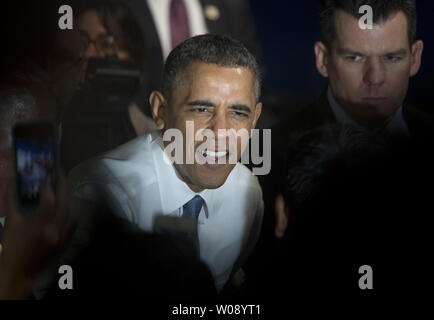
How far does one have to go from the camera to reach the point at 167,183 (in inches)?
60.6

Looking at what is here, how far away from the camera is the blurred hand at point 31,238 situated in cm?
147

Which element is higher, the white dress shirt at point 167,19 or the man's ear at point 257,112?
the white dress shirt at point 167,19

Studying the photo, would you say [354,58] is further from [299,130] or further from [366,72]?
[299,130]

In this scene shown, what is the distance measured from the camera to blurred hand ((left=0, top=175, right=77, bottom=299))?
1.47m

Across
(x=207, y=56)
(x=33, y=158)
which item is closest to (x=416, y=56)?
(x=207, y=56)

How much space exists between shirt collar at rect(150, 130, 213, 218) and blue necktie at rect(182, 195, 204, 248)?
0.05ft

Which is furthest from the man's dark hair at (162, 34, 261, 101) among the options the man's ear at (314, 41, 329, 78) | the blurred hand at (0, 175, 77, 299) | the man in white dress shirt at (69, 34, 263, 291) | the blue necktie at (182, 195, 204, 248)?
the blurred hand at (0, 175, 77, 299)

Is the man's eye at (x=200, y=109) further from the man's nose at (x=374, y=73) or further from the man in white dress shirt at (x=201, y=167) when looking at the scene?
the man's nose at (x=374, y=73)

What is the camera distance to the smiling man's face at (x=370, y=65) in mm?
1510

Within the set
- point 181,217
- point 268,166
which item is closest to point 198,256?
point 181,217

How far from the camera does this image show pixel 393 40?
1516mm

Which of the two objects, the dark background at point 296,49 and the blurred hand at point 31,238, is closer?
the blurred hand at point 31,238

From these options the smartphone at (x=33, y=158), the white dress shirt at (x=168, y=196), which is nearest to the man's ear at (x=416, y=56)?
the white dress shirt at (x=168, y=196)

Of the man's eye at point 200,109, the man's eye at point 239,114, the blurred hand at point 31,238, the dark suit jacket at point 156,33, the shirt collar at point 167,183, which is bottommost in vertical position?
Result: the blurred hand at point 31,238
